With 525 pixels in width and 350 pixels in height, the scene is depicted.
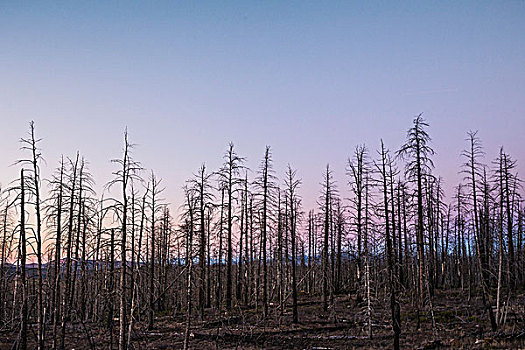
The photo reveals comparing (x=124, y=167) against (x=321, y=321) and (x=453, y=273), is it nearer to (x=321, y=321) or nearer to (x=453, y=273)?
(x=321, y=321)

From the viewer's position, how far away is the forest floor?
885 inches

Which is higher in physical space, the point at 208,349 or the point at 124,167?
the point at 124,167

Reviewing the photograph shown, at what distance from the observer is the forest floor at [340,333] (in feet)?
73.7

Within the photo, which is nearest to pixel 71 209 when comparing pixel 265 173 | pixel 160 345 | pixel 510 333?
pixel 160 345

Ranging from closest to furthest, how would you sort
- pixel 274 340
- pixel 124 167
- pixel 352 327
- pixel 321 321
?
pixel 124 167 → pixel 274 340 → pixel 352 327 → pixel 321 321

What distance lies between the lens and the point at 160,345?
1074 inches

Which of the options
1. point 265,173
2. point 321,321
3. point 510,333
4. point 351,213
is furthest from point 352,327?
point 265,173

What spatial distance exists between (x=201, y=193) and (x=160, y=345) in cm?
993

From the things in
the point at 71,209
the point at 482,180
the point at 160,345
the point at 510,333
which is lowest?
the point at 160,345

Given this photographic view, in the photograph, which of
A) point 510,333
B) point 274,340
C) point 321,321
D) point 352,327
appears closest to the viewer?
point 510,333

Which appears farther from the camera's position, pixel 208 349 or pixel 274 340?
pixel 274 340

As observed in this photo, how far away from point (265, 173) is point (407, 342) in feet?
48.2

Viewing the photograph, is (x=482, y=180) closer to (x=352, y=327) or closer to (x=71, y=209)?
(x=352, y=327)

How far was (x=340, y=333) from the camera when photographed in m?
28.1
